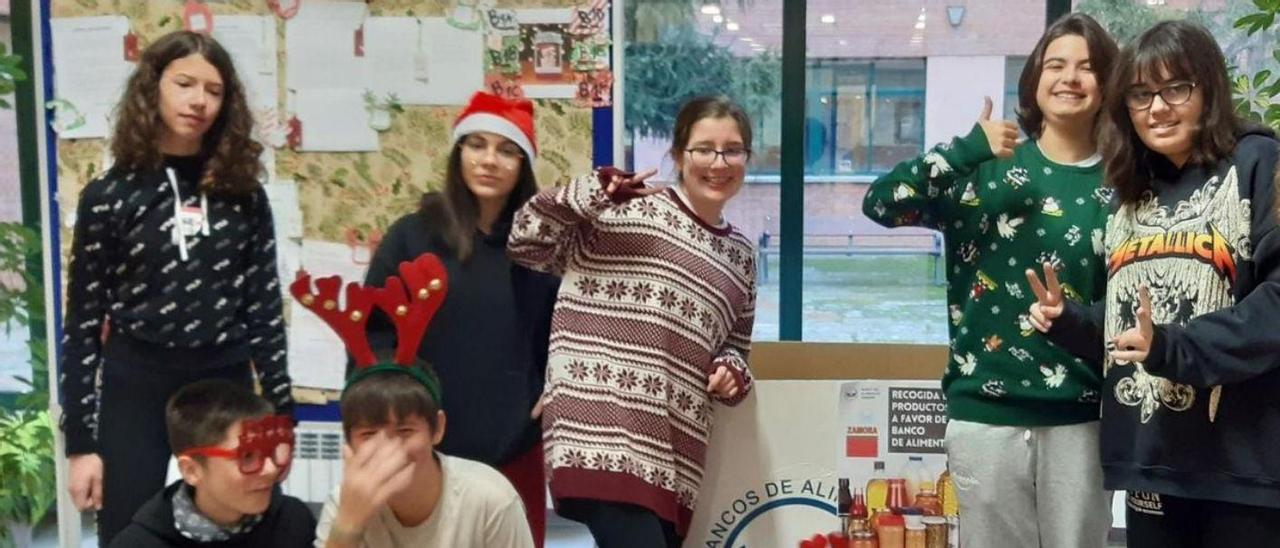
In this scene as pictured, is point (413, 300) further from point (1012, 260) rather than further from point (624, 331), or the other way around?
point (1012, 260)

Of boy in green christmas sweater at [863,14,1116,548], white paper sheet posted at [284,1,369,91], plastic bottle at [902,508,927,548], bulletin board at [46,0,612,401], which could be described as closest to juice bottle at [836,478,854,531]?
plastic bottle at [902,508,927,548]

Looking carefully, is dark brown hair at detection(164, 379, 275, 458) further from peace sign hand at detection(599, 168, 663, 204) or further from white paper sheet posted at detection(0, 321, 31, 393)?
white paper sheet posted at detection(0, 321, 31, 393)

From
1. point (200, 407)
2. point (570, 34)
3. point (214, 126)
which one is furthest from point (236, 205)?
point (570, 34)

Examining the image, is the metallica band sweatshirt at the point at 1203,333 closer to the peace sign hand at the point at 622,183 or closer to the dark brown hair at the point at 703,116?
the dark brown hair at the point at 703,116

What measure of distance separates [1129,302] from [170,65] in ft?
5.38

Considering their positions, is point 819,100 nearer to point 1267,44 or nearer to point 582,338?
point 1267,44

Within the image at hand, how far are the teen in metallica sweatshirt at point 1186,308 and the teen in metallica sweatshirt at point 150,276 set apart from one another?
4.54ft

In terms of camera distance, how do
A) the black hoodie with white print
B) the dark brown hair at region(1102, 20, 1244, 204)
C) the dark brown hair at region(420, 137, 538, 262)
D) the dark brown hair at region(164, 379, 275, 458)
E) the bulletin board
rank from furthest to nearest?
the bulletin board < the dark brown hair at region(420, 137, 538, 262) < the black hoodie with white print < the dark brown hair at region(164, 379, 275, 458) < the dark brown hair at region(1102, 20, 1244, 204)

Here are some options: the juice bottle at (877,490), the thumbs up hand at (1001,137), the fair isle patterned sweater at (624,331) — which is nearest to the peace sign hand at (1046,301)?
the thumbs up hand at (1001,137)

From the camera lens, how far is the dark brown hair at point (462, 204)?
6.29ft

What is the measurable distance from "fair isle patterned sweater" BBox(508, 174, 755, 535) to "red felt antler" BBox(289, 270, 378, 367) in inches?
11.6

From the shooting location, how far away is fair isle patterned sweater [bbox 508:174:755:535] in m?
1.83

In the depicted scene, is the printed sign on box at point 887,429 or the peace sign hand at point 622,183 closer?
the peace sign hand at point 622,183

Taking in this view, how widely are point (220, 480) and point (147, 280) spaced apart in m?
0.40
